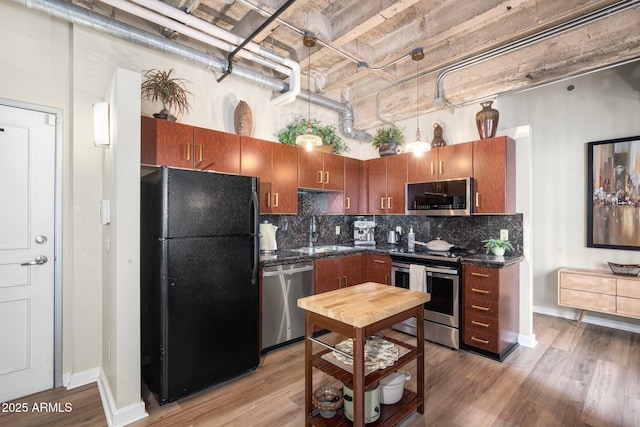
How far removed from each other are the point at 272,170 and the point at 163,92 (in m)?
1.28

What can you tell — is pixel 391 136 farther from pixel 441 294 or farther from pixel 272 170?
pixel 441 294

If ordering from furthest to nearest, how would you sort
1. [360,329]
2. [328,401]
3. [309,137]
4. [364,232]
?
[364,232]
[309,137]
[328,401]
[360,329]

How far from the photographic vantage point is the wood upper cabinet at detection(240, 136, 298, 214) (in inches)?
131

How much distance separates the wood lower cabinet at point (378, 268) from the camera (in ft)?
12.8

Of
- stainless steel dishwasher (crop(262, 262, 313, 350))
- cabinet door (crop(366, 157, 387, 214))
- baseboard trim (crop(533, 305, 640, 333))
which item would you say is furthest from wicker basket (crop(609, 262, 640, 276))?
stainless steel dishwasher (crop(262, 262, 313, 350))

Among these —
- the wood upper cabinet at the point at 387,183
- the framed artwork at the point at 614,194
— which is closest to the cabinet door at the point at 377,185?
the wood upper cabinet at the point at 387,183

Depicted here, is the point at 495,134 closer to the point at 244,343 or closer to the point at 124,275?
the point at 244,343

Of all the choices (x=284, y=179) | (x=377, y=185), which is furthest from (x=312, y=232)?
(x=377, y=185)

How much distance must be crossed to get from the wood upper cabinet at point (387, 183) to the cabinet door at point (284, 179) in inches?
54.0

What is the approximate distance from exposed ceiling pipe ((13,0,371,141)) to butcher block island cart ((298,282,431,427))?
257cm

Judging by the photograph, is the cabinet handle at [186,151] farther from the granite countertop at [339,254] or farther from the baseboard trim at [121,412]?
the baseboard trim at [121,412]

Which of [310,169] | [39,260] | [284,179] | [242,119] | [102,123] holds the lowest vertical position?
[39,260]

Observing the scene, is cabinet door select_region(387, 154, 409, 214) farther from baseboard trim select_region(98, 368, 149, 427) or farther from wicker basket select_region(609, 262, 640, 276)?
baseboard trim select_region(98, 368, 149, 427)

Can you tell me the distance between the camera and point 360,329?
1.68 metres
